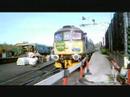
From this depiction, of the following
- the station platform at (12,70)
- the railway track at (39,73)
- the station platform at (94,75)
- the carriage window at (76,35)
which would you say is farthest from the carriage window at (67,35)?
the station platform at (12,70)

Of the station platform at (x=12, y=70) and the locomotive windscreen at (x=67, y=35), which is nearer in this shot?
the station platform at (x=12, y=70)

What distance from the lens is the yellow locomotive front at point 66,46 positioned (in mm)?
11727

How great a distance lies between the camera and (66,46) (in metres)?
12.0

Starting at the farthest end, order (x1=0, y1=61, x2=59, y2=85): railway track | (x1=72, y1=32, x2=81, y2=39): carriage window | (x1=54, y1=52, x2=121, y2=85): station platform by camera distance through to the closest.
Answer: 1. (x1=72, y1=32, x2=81, y2=39): carriage window
2. (x1=0, y1=61, x2=59, y2=85): railway track
3. (x1=54, y1=52, x2=121, y2=85): station platform

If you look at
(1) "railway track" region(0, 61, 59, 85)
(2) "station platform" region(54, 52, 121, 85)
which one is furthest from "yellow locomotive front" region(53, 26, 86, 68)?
(2) "station platform" region(54, 52, 121, 85)

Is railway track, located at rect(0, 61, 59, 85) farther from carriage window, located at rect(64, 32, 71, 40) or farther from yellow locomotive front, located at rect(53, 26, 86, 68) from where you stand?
carriage window, located at rect(64, 32, 71, 40)

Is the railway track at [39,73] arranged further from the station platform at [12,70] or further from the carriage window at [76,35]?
the carriage window at [76,35]

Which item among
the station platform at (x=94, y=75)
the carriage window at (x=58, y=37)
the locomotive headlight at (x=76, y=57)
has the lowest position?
the station platform at (x=94, y=75)

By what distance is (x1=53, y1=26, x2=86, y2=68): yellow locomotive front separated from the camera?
38.5 ft

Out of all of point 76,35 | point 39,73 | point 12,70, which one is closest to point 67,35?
point 76,35
